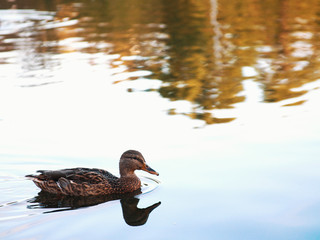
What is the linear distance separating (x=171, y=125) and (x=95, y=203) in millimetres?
3252

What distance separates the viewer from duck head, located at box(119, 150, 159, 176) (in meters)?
8.33

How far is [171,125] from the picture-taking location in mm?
10789

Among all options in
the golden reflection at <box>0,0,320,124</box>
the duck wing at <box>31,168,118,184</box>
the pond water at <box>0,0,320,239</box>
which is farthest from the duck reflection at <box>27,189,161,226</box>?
the golden reflection at <box>0,0,320,124</box>

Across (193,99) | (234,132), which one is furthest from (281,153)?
(193,99)

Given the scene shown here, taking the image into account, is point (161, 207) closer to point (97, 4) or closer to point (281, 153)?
point (281, 153)

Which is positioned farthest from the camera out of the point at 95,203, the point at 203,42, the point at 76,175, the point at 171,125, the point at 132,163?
the point at 203,42

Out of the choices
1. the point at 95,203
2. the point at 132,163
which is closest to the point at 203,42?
the point at 132,163

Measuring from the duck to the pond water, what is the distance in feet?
0.60

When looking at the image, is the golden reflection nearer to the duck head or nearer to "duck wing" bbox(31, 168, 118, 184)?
the duck head

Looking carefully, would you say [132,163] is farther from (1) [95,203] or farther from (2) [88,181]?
(1) [95,203]

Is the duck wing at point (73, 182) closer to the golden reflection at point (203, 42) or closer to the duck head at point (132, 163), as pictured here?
the duck head at point (132, 163)

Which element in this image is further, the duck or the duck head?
the duck head

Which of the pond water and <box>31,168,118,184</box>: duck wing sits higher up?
<box>31,168,118,184</box>: duck wing

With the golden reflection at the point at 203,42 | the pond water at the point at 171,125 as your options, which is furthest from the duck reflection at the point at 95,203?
the golden reflection at the point at 203,42
